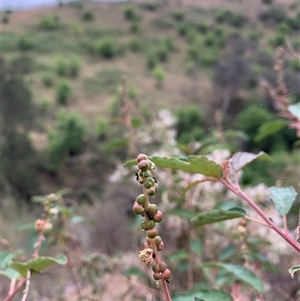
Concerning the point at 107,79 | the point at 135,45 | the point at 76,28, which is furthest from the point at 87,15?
the point at 135,45

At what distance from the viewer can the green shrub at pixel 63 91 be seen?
8.62m

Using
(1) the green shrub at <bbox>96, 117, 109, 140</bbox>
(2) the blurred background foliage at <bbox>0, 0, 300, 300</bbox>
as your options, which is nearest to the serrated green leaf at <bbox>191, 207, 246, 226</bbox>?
(2) the blurred background foliage at <bbox>0, 0, 300, 300</bbox>

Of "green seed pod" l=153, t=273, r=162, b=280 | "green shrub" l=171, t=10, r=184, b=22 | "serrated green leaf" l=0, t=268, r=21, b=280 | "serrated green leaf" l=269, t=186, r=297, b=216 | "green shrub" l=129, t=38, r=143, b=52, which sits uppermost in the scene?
"green shrub" l=171, t=10, r=184, b=22

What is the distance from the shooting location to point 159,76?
9.55m

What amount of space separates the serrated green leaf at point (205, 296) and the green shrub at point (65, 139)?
17.0 feet

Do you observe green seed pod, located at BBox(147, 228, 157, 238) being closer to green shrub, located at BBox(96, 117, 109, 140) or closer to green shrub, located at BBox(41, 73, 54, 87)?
green shrub, located at BBox(96, 117, 109, 140)

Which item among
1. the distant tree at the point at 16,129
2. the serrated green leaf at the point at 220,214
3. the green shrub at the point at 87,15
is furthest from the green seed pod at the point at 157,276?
the green shrub at the point at 87,15

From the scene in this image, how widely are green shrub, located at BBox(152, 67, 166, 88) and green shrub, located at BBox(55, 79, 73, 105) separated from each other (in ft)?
6.53

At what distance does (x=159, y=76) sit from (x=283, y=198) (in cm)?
944

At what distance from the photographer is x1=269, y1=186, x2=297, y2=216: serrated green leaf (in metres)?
0.26

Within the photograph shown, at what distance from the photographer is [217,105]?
9.00 m

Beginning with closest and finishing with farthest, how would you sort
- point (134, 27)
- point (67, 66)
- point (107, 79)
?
point (67, 66) < point (107, 79) < point (134, 27)

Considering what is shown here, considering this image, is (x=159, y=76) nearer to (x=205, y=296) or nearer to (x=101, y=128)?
(x=101, y=128)

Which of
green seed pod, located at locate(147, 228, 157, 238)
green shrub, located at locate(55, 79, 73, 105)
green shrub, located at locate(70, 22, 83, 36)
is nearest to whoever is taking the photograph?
green seed pod, located at locate(147, 228, 157, 238)
